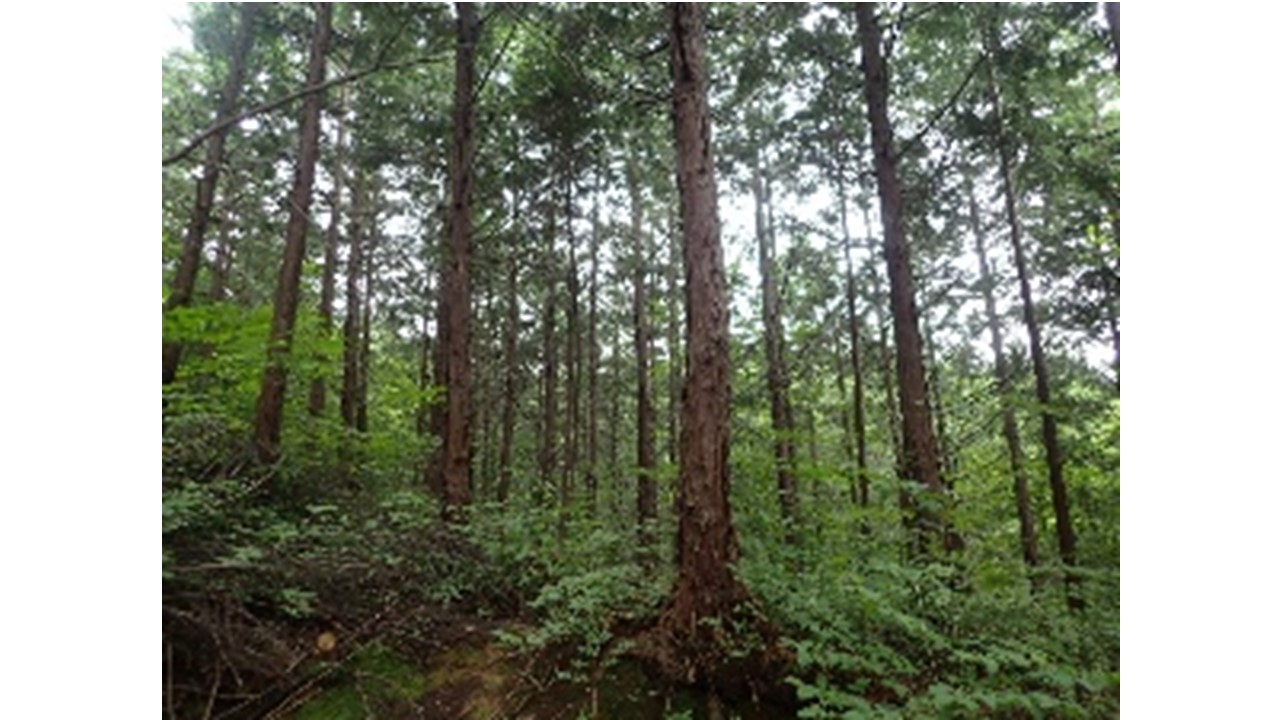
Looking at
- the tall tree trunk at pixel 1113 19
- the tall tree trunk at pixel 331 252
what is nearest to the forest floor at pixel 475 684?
the tall tree trunk at pixel 1113 19

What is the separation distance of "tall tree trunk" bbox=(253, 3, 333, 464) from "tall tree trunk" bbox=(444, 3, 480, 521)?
1.64m

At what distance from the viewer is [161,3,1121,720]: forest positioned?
3.52 m

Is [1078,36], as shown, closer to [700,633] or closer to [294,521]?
[700,633]

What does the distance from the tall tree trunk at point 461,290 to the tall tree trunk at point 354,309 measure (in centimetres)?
429

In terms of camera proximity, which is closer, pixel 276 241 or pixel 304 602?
pixel 304 602

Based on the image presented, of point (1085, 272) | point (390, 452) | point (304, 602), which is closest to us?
point (304, 602)

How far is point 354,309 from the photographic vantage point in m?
14.3

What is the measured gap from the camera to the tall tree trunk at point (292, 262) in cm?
679

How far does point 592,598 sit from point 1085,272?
8.51 metres

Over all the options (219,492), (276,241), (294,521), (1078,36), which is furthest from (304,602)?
(276,241)

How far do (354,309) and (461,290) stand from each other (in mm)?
8052

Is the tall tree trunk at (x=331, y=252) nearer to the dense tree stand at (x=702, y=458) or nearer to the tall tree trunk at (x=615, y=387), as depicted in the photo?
the tall tree trunk at (x=615, y=387)

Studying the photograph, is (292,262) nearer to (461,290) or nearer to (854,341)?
(461,290)
